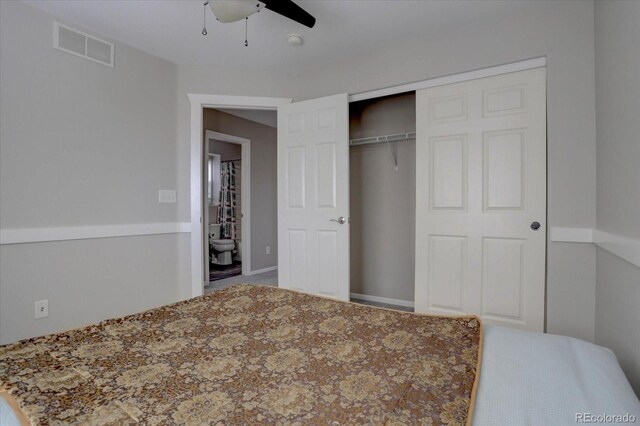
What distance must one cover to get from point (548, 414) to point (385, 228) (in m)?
2.96

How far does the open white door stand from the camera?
3045mm

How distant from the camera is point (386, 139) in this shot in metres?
3.46

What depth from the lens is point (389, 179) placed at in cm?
362

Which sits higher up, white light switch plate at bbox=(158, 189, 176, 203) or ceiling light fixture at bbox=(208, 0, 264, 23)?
ceiling light fixture at bbox=(208, 0, 264, 23)

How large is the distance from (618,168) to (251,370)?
187 cm

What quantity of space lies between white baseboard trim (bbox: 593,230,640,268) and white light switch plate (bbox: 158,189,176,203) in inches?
131

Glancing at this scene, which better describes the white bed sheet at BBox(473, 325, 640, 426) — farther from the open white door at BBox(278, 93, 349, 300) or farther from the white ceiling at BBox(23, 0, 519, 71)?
the white ceiling at BBox(23, 0, 519, 71)

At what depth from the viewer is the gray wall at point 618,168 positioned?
1297mm

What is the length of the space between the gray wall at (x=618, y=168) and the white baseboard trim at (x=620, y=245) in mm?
29

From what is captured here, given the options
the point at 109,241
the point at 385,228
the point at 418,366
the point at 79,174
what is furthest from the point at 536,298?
the point at 79,174

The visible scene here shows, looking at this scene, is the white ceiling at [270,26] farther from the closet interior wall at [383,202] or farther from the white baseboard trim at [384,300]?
the white baseboard trim at [384,300]

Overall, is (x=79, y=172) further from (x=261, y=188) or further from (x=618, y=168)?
(x=618, y=168)

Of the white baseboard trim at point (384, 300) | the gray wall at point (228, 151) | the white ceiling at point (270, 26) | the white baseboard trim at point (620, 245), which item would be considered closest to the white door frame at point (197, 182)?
the white ceiling at point (270, 26)

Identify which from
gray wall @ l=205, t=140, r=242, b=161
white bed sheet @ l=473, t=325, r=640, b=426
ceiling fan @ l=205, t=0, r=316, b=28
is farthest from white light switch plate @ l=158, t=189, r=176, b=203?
gray wall @ l=205, t=140, r=242, b=161
